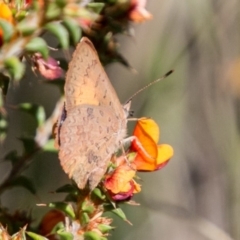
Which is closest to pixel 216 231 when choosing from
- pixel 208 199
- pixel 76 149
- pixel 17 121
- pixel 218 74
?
pixel 208 199

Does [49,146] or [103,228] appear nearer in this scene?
[103,228]

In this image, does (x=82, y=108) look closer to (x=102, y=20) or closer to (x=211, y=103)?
(x=102, y=20)

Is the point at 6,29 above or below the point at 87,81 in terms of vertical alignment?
above

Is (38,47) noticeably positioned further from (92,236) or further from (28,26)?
(92,236)

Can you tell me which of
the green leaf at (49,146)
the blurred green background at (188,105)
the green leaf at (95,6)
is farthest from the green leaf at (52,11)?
the blurred green background at (188,105)

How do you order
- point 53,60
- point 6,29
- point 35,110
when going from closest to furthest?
point 6,29, point 53,60, point 35,110

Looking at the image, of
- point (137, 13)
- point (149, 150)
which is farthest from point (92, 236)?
point (137, 13)

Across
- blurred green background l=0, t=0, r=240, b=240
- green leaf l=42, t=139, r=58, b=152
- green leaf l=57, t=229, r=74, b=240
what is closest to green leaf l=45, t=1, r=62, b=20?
green leaf l=42, t=139, r=58, b=152
